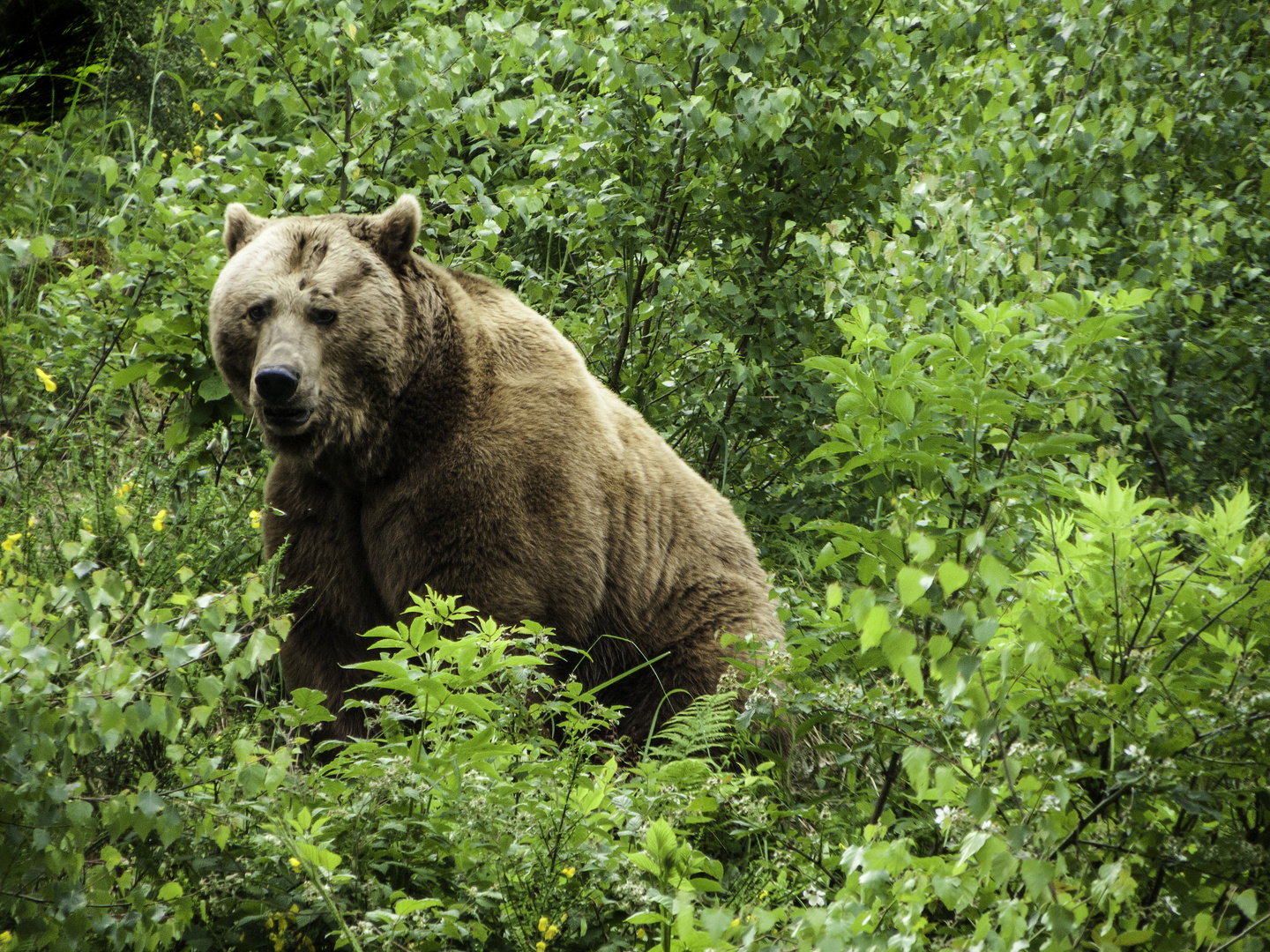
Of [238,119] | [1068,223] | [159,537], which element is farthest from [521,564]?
[238,119]

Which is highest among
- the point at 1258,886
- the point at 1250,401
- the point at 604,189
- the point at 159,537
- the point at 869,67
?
the point at 869,67

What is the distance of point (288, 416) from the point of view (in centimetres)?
416

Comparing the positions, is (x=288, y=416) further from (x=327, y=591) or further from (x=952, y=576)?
(x=952, y=576)

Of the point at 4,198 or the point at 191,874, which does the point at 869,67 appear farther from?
the point at 191,874

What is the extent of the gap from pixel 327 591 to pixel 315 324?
105 centimetres

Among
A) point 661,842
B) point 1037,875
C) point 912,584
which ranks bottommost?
point 661,842

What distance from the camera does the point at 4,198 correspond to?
5.38 m

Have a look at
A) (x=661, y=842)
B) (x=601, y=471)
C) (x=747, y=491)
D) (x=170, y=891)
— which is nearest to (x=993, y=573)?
(x=661, y=842)

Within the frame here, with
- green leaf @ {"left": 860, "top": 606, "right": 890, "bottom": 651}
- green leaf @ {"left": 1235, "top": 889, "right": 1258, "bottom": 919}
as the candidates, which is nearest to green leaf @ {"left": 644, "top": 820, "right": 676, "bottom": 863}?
green leaf @ {"left": 860, "top": 606, "right": 890, "bottom": 651}

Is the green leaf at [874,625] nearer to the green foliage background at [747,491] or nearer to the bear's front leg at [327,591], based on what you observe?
the green foliage background at [747,491]

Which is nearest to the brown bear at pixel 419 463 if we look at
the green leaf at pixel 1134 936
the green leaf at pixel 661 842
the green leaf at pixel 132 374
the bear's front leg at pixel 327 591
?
the bear's front leg at pixel 327 591

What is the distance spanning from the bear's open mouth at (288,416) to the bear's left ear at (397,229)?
2.60 ft

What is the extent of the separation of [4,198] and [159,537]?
2.73 m

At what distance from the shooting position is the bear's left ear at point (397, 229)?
14.8ft
